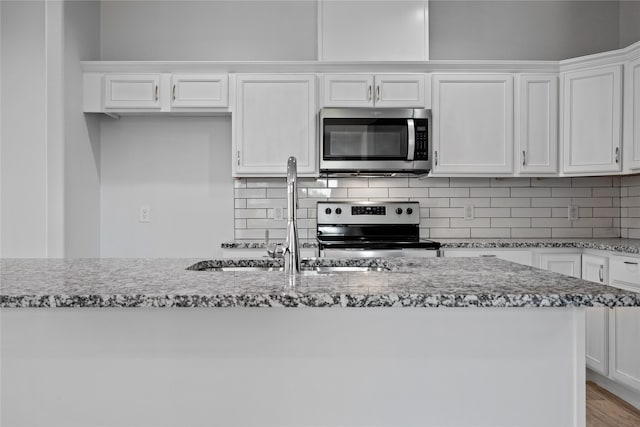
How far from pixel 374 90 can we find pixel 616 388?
95.3 inches

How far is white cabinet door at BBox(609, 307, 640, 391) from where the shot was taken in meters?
2.95

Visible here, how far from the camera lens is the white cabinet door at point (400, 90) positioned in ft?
12.1

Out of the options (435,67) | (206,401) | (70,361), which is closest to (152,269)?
(70,361)

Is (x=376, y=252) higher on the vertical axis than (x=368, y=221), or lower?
lower

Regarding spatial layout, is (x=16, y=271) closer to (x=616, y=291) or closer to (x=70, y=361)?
(x=70, y=361)

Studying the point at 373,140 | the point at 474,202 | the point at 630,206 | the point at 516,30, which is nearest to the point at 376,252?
the point at 373,140

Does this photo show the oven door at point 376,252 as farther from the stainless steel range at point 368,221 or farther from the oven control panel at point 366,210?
the oven control panel at point 366,210

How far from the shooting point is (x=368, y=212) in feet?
12.9

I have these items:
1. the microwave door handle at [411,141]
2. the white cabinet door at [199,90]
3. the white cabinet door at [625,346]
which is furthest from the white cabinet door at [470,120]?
the white cabinet door at [199,90]

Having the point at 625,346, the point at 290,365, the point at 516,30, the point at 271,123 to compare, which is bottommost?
the point at 625,346

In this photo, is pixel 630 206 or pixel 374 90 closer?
pixel 374 90

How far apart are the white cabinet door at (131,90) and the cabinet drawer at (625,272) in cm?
310

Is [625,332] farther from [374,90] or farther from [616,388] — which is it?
[374,90]

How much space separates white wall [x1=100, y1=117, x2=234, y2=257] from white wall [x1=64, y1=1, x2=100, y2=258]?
119 millimetres
